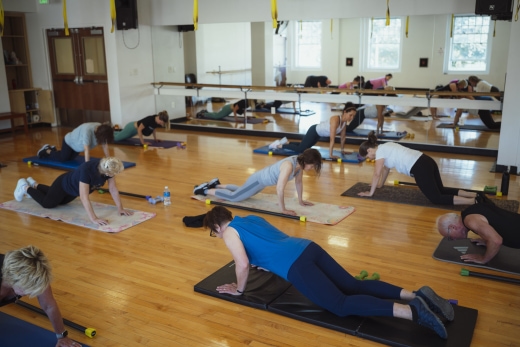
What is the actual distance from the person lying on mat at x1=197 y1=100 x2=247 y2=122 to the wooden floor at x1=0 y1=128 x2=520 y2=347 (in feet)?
9.30

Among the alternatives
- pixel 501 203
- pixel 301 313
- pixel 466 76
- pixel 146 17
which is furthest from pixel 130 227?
pixel 146 17

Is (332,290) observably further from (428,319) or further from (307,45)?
(307,45)

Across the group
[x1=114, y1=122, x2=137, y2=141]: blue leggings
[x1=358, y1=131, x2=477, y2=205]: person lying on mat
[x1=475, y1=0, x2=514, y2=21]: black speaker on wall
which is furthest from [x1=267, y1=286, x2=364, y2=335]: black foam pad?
[x1=114, y1=122, x2=137, y2=141]: blue leggings

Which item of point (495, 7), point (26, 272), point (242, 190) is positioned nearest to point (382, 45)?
point (495, 7)

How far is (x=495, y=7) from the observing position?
593 centimetres

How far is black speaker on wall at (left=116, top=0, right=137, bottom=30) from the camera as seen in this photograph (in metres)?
8.65

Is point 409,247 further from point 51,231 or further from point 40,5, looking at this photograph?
point 40,5

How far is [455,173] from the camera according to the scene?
6.06 meters

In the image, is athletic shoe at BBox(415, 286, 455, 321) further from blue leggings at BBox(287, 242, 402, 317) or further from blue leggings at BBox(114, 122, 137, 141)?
blue leggings at BBox(114, 122, 137, 141)

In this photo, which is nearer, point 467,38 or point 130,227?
point 130,227

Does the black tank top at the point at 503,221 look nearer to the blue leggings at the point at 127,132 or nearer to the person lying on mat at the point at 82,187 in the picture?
the person lying on mat at the point at 82,187

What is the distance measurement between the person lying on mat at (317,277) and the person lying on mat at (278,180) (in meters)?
1.33

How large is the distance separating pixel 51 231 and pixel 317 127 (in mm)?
3667

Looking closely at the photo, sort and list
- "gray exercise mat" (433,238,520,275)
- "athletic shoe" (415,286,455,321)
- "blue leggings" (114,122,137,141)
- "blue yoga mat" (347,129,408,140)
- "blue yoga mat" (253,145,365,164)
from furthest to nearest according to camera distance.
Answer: "blue leggings" (114,122,137,141) → "blue yoga mat" (347,129,408,140) → "blue yoga mat" (253,145,365,164) → "gray exercise mat" (433,238,520,275) → "athletic shoe" (415,286,455,321)
